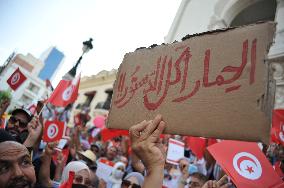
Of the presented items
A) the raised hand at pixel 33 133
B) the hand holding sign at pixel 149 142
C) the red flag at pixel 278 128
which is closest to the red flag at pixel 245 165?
the hand holding sign at pixel 149 142

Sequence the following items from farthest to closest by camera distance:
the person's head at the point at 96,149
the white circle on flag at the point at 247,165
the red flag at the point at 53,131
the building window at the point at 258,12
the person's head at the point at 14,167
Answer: the building window at the point at 258,12
the person's head at the point at 96,149
the red flag at the point at 53,131
the white circle on flag at the point at 247,165
the person's head at the point at 14,167

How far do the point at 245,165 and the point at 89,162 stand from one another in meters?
3.70

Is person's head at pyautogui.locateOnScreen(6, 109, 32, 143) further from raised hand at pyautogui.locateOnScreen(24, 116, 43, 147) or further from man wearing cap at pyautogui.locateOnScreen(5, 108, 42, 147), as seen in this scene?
raised hand at pyautogui.locateOnScreen(24, 116, 43, 147)

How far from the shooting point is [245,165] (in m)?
1.91

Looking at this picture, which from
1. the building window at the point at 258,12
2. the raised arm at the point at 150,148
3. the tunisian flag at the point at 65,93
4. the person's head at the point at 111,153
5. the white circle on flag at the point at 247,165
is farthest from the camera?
the building window at the point at 258,12

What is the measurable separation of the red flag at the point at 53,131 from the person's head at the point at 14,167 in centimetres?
230

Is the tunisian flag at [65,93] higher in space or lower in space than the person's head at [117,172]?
higher

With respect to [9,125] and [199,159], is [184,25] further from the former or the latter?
[9,125]

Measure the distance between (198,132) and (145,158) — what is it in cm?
30

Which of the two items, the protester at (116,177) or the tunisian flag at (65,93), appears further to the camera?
the tunisian flag at (65,93)

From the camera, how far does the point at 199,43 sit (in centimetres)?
152

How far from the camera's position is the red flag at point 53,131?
4286 millimetres

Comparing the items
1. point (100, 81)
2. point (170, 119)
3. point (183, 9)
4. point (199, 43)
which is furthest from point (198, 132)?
point (100, 81)

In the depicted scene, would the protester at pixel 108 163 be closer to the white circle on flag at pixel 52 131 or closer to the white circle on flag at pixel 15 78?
the white circle on flag at pixel 52 131
